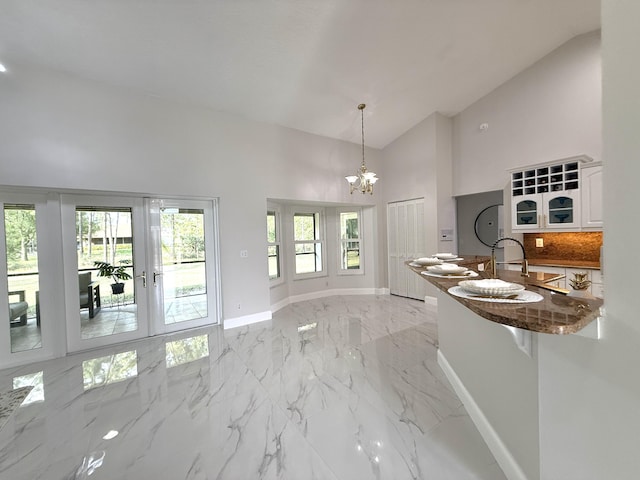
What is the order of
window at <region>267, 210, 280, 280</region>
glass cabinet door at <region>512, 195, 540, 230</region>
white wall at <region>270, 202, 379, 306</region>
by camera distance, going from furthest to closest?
white wall at <region>270, 202, 379, 306</region>, window at <region>267, 210, 280, 280</region>, glass cabinet door at <region>512, 195, 540, 230</region>

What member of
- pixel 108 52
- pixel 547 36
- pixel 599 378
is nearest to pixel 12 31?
pixel 108 52

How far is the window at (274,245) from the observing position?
5273 millimetres

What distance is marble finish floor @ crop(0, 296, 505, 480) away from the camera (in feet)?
5.47

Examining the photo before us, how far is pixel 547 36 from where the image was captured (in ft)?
12.4

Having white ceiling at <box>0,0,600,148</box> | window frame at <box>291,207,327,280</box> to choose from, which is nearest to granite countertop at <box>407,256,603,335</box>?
white ceiling at <box>0,0,600,148</box>

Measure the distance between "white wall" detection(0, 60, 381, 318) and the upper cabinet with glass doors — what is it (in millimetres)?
3092

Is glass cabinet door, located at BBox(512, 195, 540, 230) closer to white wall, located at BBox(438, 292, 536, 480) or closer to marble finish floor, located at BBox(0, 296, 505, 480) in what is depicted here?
marble finish floor, located at BBox(0, 296, 505, 480)

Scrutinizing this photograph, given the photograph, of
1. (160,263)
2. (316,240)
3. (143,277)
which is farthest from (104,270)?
(316,240)

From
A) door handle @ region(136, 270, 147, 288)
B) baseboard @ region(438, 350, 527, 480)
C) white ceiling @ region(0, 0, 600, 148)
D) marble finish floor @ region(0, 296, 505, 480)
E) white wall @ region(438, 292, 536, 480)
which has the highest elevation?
white ceiling @ region(0, 0, 600, 148)

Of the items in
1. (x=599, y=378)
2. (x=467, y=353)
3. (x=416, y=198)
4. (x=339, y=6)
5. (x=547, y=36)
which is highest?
(x=547, y=36)

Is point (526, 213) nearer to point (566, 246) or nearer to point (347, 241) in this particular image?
point (566, 246)

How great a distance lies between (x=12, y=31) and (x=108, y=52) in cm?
71

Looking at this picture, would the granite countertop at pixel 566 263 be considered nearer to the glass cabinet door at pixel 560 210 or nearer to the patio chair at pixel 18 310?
the glass cabinet door at pixel 560 210

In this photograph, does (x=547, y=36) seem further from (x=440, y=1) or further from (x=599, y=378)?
(x=599, y=378)
